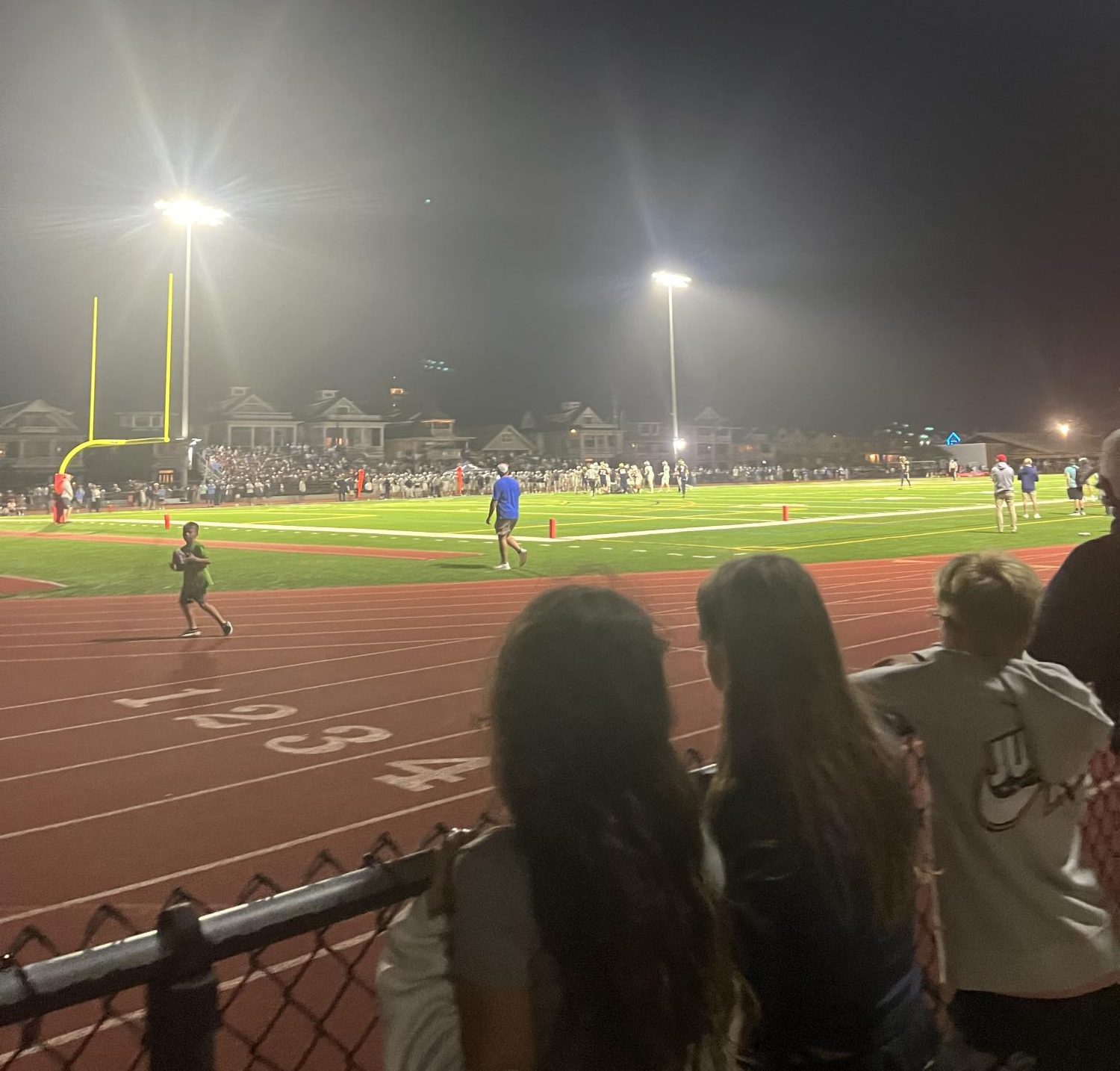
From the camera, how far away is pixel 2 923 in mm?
4387

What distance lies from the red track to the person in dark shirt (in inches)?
43.5

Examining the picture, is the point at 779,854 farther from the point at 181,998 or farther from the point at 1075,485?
the point at 1075,485

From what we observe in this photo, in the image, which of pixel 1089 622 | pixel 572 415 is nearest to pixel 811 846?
pixel 1089 622

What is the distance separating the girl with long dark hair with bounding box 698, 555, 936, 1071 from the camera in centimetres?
184

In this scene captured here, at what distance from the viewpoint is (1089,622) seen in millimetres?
2883

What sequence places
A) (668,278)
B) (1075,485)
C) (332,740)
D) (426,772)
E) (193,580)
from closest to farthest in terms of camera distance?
(426,772) → (332,740) → (193,580) → (1075,485) → (668,278)

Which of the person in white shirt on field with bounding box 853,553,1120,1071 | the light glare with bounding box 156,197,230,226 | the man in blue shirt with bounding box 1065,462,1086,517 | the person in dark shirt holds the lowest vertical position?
the person in white shirt on field with bounding box 853,553,1120,1071

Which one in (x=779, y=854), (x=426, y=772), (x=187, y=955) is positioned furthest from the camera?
(x=426, y=772)

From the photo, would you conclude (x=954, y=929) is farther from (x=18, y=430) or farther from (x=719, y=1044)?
(x=18, y=430)

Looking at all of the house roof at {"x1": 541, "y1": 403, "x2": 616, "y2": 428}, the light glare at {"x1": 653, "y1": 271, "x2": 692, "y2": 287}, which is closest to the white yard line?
the light glare at {"x1": 653, "y1": 271, "x2": 692, "y2": 287}

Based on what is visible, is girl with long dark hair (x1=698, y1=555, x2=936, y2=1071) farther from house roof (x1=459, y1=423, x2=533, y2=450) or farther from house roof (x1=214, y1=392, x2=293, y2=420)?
house roof (x1=459, y1=423, x2=533, y2=450)

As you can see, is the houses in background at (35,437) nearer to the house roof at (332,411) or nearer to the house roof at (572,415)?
the house roof at (332,411)

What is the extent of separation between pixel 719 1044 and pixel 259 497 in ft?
181

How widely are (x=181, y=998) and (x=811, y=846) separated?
109cm
